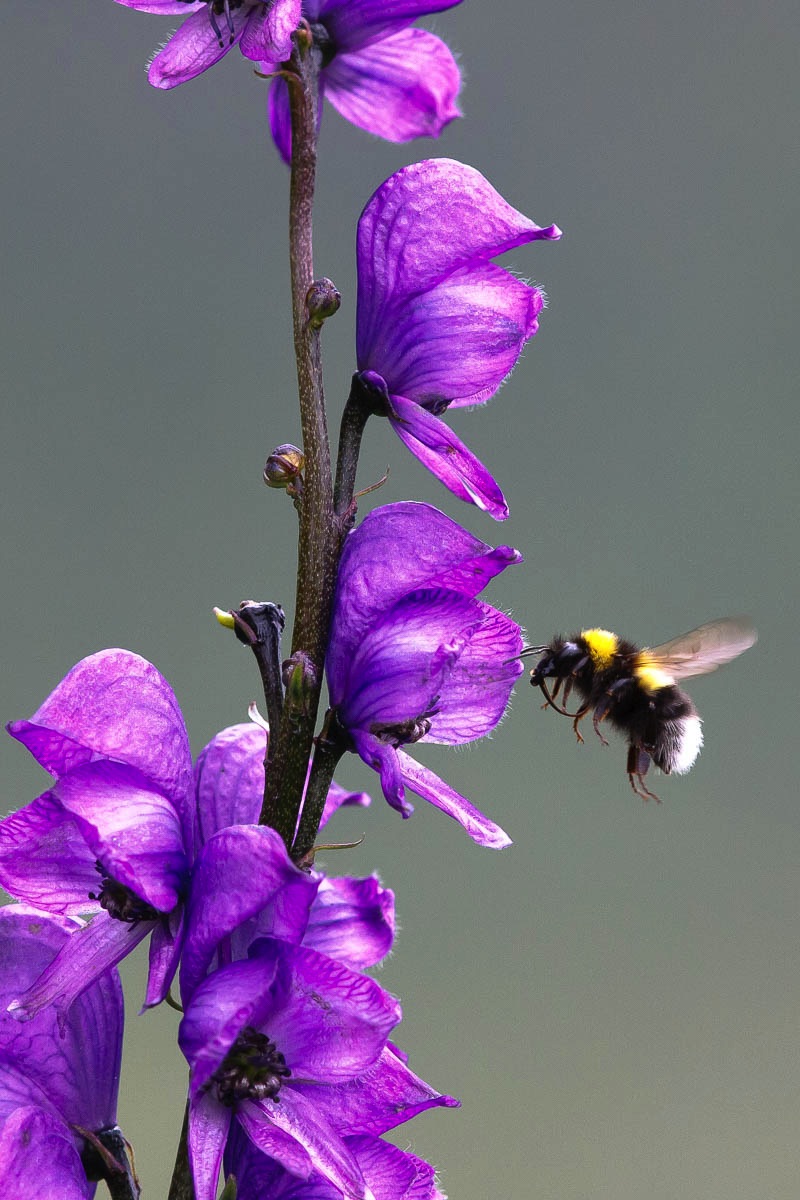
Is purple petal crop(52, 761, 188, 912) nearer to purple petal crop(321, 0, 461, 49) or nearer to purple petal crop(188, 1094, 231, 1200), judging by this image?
purple petal crop(188, 1094, 231, 1200)

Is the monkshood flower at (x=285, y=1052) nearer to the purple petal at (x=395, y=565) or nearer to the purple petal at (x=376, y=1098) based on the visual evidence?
the purple petal at (x=376, y=1098)

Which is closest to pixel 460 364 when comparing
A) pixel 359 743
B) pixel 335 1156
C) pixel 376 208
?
pixel 376 208

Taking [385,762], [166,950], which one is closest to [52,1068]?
→ [166,950]

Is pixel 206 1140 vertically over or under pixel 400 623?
under

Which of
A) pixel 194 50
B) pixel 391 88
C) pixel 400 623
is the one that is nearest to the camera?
pixel 400 623

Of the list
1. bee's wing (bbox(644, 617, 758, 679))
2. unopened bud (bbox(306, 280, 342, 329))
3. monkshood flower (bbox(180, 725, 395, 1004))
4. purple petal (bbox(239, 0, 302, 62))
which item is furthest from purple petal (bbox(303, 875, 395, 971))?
bee's wing (bbox(644, 617, 758, 679))

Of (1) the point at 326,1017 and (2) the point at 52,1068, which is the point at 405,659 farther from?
(2) the point at 52,1068

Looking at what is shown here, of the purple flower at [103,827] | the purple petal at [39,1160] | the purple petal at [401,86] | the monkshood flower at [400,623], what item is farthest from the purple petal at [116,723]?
the purple petal at [401,86]
